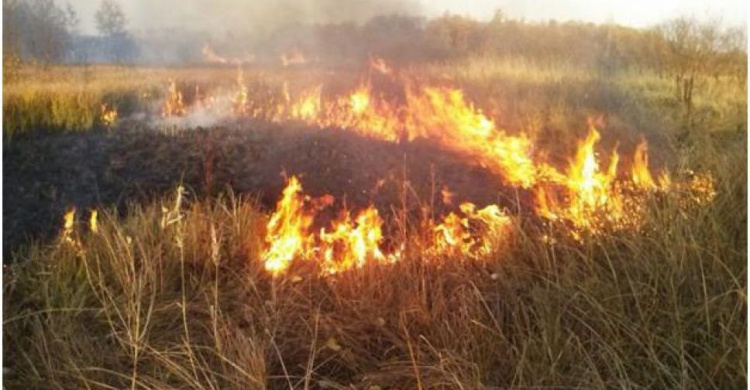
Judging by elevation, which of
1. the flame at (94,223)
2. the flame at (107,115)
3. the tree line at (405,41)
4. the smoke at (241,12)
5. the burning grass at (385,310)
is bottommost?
the burning grass at (385,310)

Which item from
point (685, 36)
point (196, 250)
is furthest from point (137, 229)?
point (685, 36)

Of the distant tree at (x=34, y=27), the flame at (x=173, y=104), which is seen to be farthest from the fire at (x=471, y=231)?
the distant tree at (x=34, y=27)

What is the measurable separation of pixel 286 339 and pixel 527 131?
1.52 meters

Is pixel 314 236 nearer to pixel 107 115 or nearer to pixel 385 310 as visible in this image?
pixel 385 310

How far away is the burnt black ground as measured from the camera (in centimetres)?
333

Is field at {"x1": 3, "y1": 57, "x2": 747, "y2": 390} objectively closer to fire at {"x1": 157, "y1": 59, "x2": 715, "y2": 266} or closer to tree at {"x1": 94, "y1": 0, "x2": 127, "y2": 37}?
fire at {"x1": 157, "y1": 59, "x2": 715, "y2": 266}

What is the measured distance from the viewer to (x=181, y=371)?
2.57 meters

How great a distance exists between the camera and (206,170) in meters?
3.41

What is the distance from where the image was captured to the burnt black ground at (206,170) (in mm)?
3328

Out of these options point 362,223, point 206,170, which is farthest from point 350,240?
point 206,170

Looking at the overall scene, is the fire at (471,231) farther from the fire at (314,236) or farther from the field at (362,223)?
the fire at (314,236)

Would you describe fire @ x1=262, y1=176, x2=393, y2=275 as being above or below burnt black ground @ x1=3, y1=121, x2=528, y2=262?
below

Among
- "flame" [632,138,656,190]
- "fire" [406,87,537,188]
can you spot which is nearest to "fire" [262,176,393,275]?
"fire" [406,87,537,188]

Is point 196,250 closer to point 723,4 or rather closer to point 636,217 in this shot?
point 636,217
